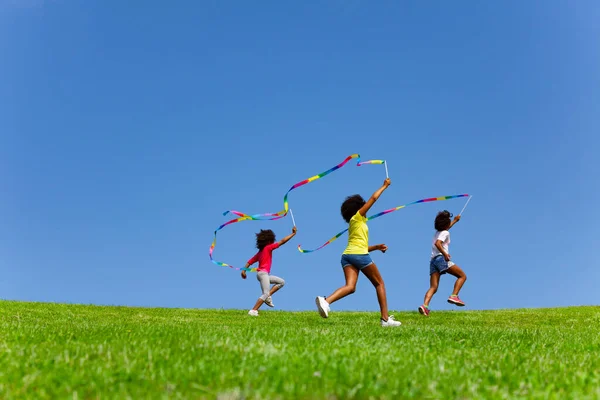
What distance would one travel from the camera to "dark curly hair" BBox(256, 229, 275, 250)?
61.4ft

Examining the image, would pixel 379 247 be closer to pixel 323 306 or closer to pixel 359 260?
pixel 359 260

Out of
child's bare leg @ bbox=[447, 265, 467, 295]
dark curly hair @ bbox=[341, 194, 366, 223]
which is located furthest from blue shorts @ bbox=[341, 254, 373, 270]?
child's bare leg @ bbox=[447, 265, 467, 295]

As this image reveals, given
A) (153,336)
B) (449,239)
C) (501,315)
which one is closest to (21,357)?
(153,336)

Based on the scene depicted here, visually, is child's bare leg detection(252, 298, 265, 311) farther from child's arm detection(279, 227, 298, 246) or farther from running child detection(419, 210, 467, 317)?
running child detection(419, 210, 467, 317)

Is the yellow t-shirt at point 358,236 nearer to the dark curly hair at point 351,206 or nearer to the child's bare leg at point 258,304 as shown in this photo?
the dark curly hair at point 351,206

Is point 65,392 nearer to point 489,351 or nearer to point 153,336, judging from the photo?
point 153,336

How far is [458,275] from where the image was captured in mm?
17547

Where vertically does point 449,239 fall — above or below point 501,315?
above

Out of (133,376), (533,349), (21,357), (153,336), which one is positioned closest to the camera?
(133,376)

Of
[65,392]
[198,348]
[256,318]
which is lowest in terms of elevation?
[65,392]

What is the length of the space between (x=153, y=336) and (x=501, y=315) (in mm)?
15913

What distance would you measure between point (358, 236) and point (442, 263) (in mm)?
6266

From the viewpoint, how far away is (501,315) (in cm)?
2009

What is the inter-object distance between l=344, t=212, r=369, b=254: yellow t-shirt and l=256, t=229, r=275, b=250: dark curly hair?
22.4 ft
